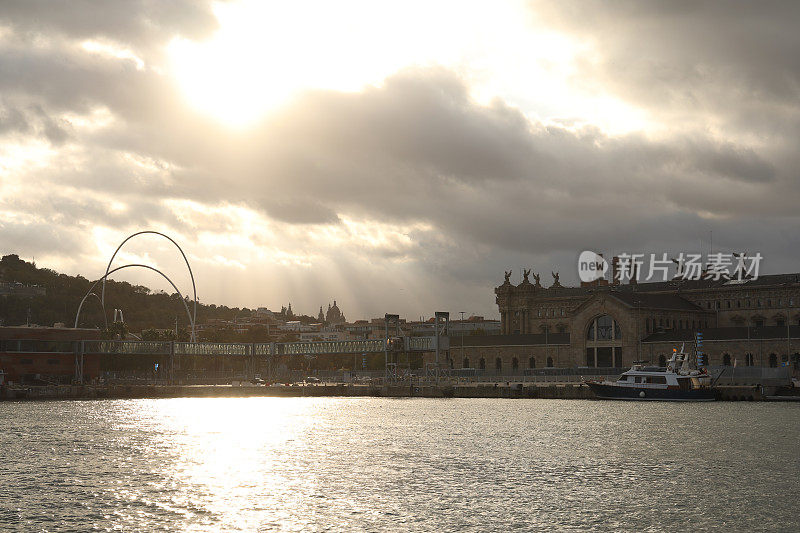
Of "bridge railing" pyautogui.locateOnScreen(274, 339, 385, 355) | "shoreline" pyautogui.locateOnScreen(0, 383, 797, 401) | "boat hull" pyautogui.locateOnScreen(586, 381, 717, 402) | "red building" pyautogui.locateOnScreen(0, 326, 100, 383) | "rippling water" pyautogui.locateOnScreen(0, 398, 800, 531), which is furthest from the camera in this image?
"bridge railing" pyautogui.locateOnScreen(274, 339, 385, 355)

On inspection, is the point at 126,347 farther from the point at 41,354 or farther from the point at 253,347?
the point at 253,347

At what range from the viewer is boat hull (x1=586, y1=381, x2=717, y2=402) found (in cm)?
11925

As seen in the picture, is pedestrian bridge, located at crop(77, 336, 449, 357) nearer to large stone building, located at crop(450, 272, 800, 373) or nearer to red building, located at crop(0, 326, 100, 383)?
red building, located at crop(0, 326, 100, 383)

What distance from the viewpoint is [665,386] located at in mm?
119812

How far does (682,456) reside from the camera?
6138 cm

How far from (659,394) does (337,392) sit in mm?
55917

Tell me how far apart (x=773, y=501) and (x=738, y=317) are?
142923 millimetres

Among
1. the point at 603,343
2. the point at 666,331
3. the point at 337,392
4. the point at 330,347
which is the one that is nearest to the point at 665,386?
the point at 603,343

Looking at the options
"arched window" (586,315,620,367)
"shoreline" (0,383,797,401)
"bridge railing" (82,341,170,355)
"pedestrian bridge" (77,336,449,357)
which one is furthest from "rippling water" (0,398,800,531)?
"arched window" (586,315,620,367)

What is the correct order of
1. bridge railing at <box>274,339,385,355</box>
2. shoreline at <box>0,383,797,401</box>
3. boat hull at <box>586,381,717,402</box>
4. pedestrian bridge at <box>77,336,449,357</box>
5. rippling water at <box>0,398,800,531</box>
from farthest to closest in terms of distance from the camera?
bridge railing at <box>274,339,385,355</box>
pedestrian bridge at <box>77,336,449,357</box>
shoreline at <box>0,383,797,401</box>
boat hull at <box>586,381,717,402</box>
rippling water at <box>0,398,800,531</box>

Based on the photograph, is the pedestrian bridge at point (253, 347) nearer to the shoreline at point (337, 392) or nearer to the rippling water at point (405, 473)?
the shoreline at point (337, 392)

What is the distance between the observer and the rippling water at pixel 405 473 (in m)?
40.3

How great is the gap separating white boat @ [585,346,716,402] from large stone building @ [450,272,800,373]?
30.2m

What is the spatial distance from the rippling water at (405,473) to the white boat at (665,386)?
22234 millimetres
